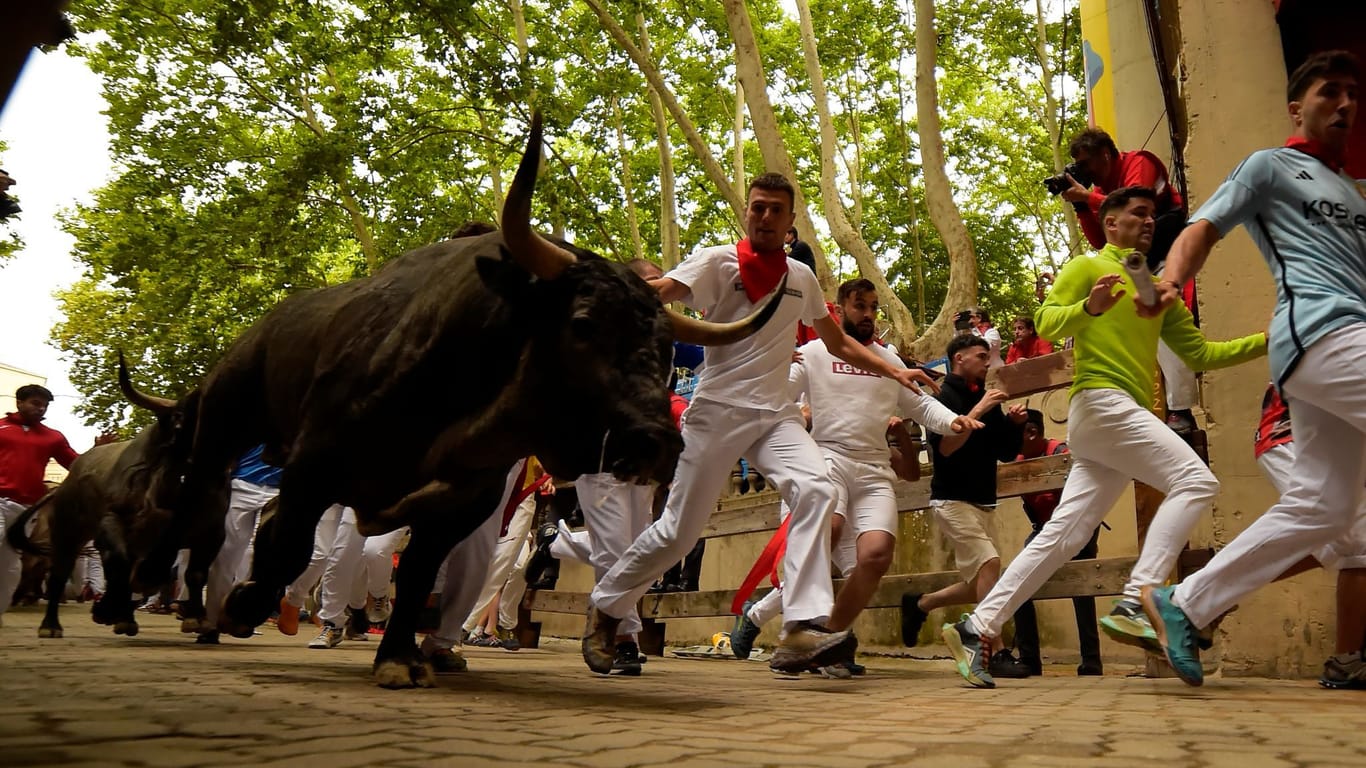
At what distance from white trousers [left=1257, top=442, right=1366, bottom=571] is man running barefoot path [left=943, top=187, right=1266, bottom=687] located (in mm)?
556

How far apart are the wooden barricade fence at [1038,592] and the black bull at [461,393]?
3.57m

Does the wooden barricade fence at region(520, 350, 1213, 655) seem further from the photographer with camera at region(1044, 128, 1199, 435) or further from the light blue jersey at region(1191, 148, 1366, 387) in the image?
the light blue jersey at region(1191, 148, 1366, 387)

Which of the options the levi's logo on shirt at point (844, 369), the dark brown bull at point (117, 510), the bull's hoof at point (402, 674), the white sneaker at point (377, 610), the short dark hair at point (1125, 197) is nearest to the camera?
the bull's hoof at point (402, 674)

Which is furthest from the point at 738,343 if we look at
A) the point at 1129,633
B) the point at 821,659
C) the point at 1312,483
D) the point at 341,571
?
the point at 341,571

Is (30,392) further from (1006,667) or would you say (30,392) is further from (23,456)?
(1006,667)

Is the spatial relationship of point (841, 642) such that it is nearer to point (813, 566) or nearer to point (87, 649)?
point (813, 566)

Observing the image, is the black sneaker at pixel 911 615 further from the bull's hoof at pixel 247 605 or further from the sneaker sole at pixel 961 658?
the bull's hoof at pixel 247 605

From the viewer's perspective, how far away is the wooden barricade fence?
6996 mm

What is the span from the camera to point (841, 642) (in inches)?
219

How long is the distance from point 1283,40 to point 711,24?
15145 mm

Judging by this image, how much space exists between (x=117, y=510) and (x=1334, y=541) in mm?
8953

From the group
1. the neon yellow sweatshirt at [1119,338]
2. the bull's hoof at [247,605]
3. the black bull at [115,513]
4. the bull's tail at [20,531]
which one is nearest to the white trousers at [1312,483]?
the neon yellow sweatshirt at [1119,338]

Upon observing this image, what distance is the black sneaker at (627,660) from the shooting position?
6.55 m

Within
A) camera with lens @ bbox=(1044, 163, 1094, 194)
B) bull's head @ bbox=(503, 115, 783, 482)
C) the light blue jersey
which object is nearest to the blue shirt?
bull's head @ bbox=(503, 115, 783, 482)
